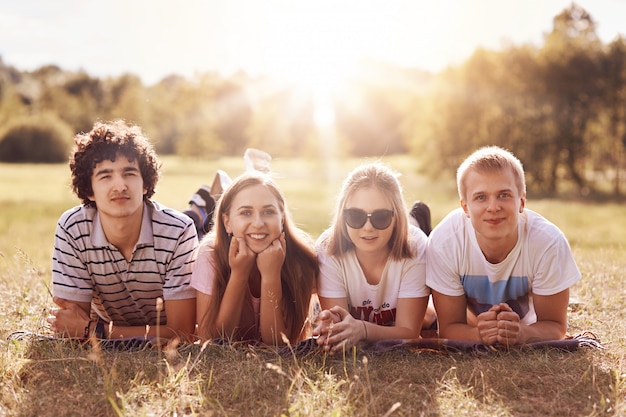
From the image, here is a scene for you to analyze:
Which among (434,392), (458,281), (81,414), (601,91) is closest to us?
(81,414)

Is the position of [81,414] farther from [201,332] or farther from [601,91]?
[601,91]

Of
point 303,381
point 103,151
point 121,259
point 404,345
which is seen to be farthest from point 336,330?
point 103,151

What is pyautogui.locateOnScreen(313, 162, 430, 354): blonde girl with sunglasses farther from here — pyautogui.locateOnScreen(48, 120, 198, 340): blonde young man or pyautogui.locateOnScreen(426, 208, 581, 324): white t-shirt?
pyautogui.locateOnScreen(48, 120, 198, 340): blonde young man

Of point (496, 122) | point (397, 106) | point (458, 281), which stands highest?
point (397, 106)

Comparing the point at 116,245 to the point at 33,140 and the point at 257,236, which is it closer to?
the point at 257,236

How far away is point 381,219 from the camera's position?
192 inches

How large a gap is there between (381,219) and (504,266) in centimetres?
104

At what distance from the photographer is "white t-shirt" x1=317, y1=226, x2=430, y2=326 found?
496 cm

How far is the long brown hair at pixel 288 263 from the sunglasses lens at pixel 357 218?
1.61 feet

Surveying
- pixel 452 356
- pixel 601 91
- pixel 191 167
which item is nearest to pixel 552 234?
pixel 452 356

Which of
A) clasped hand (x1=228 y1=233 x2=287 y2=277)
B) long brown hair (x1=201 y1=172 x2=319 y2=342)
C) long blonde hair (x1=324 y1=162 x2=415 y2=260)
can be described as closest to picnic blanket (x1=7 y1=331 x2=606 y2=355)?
long brown hair (x1=201 y1=172 x2=319 y2=342)

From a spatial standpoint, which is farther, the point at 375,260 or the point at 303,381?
the point at 375,260

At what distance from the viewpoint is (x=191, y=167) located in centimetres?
4950

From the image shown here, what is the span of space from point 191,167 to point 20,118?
622 inches
